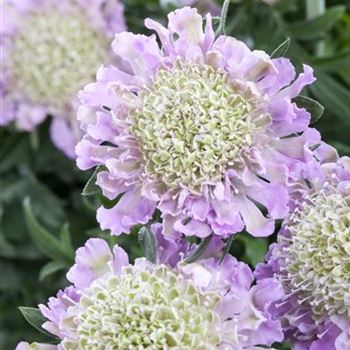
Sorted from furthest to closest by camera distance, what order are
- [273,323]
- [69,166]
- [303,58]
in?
1. [69,166]
2. [303,58]
3. [273,323]

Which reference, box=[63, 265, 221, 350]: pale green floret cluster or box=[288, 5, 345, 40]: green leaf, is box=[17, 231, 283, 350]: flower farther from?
box=[288, 5, 345, 40]: green leaf

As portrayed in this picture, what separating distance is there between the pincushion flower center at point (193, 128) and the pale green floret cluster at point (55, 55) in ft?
1.03

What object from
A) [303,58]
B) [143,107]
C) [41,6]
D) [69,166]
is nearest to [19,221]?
[69,166]

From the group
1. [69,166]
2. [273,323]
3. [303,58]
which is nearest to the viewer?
[273,323]

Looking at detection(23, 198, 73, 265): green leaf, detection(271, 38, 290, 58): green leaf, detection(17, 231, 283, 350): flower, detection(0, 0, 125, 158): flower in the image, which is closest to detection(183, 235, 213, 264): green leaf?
detection(17, 231, 283, 350): flower

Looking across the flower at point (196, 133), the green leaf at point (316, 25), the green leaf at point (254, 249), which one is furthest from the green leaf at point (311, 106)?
the green leaf at point (316, 25)

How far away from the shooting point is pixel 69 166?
39.4 inches

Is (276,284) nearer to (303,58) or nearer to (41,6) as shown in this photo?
(303,58)

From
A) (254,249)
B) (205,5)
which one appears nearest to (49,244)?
(254,249)

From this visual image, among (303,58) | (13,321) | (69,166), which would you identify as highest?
(303,58)

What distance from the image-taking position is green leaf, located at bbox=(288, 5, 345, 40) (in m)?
0.82

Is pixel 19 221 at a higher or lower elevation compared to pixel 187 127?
lower

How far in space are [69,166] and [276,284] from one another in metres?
0.50

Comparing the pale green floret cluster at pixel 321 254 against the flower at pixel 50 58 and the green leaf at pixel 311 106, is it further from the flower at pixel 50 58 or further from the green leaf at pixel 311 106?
the flower at pixel 50 58
